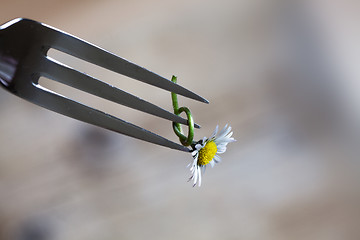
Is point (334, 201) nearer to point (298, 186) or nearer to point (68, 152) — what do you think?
point (298, 186)

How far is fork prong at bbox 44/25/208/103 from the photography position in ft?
0.80

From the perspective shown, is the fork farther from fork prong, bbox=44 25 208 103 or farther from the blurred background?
the blurred background

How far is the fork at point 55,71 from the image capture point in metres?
0.23

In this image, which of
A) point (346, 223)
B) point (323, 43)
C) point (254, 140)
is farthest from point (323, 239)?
point (323, 43)

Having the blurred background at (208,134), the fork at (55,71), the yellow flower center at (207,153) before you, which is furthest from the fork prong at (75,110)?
the blurred background at (208,134)

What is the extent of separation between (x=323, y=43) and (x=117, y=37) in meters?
0.30

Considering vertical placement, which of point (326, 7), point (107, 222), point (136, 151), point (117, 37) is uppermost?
point (326, 7)

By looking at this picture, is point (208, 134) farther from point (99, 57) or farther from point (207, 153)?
point (99, 57)

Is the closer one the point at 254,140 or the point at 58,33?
the point at 58,33

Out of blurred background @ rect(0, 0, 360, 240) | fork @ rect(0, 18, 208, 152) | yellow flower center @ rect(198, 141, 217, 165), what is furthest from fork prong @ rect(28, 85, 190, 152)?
blurred background @ rect(0, 0, 360, 240)

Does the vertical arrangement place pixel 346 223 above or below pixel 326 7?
below

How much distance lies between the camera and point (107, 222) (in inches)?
20.1

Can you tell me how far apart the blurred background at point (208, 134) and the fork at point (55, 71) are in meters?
0.26

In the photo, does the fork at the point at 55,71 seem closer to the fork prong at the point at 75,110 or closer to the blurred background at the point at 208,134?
the fork prong at the point at 75,110
